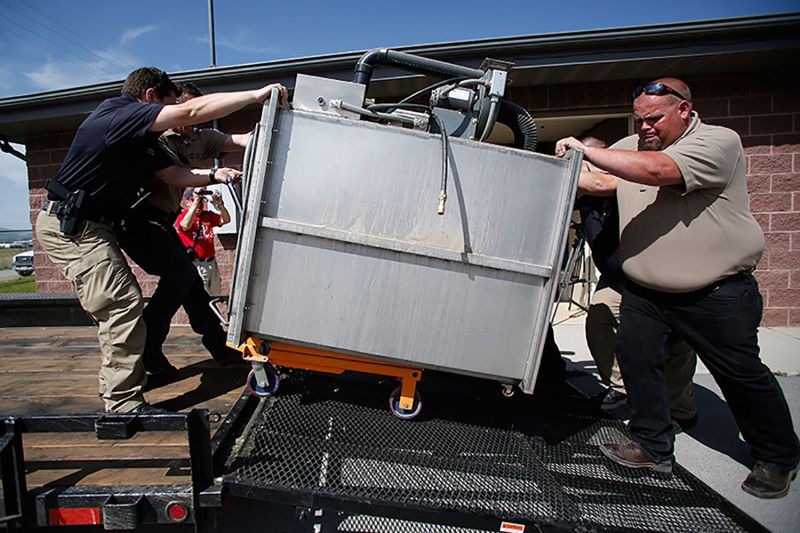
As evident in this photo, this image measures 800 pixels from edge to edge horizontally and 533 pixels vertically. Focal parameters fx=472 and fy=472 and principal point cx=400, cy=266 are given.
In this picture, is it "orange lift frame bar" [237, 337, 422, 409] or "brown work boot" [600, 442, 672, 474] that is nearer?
"brown work boot" [600, 442, 672, 474]

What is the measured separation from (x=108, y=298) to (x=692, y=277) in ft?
8.90

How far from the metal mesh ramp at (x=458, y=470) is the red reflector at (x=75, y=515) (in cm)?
44

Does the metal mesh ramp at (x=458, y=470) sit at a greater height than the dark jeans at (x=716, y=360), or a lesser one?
lesser

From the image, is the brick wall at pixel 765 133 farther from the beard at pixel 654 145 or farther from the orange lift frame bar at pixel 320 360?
the orange lift frame bar at pixel 320 360

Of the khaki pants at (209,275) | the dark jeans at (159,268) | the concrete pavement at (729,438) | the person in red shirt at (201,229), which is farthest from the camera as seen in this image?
the khaki pants at (209,275)

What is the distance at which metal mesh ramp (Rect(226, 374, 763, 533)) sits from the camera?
163 cm

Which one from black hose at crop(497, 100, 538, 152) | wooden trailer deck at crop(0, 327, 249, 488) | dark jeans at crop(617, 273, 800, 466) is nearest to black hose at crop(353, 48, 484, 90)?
black hose at crop(497, 100, 538, 152)

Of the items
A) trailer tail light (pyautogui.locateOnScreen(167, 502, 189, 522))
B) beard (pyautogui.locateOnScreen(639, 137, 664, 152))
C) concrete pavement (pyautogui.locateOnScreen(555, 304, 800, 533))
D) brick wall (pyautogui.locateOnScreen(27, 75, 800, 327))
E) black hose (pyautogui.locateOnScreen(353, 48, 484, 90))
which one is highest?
brick wall (pyautogui.locateOnScreen(27, 75, 800, 327))

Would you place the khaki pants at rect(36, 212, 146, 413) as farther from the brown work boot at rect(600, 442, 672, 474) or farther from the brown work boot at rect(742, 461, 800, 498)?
the brown work boot at rect(742, 461, 800, 498)

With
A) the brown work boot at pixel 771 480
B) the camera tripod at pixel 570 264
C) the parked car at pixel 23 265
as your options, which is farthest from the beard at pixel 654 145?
the parked car at pixel 23 265

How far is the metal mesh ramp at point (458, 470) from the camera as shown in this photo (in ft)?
5.36

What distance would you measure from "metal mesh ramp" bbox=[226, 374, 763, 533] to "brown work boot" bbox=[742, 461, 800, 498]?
1.57 feet

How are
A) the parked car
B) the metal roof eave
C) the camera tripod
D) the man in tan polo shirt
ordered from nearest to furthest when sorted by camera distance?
the man in tan polo shirt
the camera tripod
the metal roof eave
the parked car

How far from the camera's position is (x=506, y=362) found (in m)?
1.98
